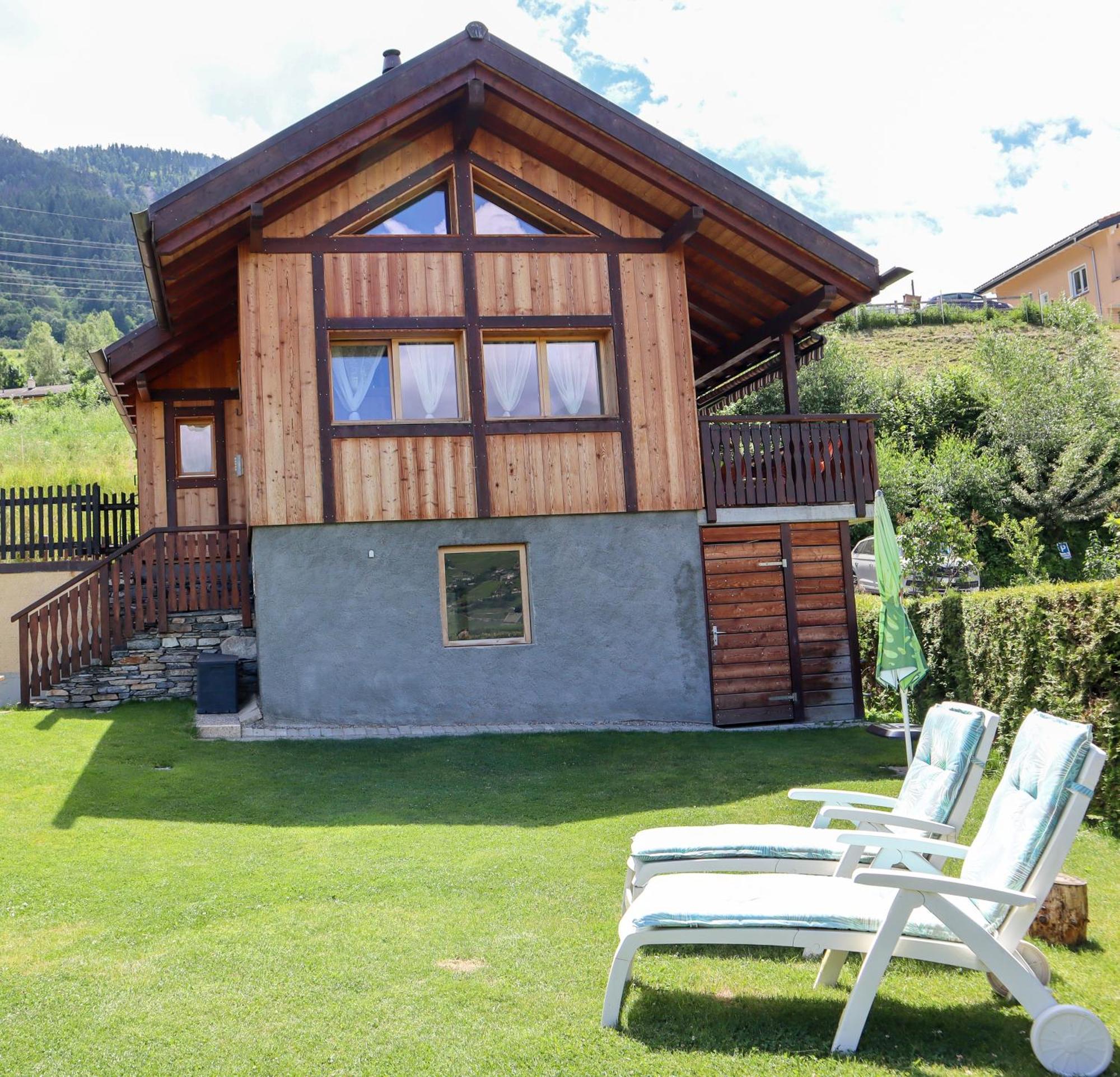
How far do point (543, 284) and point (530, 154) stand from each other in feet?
5.38

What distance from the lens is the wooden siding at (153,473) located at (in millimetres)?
16266

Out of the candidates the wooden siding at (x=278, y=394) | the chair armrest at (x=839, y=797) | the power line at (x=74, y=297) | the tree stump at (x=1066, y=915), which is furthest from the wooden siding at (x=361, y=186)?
the power line at (x=74, y=297)

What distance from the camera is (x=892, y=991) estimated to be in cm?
445

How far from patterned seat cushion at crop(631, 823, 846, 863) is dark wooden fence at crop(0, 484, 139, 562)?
13.7 m

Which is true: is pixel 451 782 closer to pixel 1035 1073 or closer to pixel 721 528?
pixel 721 528

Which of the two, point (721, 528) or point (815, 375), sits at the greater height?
point (815, 375)

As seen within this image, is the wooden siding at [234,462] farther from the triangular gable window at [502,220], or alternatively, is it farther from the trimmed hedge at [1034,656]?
the trimmed hedge at [1034,656]

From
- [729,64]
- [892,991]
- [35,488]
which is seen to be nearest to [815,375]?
[729,64]

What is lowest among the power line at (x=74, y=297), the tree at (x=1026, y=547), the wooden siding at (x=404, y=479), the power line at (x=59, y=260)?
the tree at (x=1026, y=547)

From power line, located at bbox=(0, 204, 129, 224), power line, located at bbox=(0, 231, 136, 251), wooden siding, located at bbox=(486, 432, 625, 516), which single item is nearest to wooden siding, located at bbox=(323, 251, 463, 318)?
wooden siding, located at bbox=(486, 432, 625, 516)

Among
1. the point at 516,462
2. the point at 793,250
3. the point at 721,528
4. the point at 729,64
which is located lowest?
the point at 721,528

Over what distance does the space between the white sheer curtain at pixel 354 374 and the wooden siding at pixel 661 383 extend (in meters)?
3.04

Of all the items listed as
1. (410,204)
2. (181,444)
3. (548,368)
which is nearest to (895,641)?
(548,368)

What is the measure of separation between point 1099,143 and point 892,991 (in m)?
65.6
